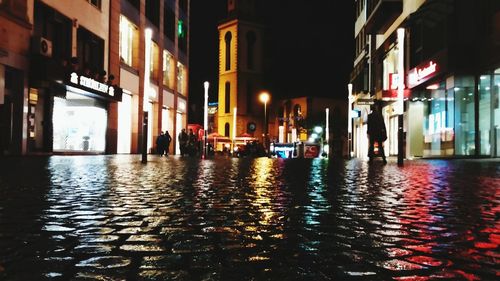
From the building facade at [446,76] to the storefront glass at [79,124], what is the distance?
14.6m

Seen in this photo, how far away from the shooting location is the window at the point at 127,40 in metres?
35.2

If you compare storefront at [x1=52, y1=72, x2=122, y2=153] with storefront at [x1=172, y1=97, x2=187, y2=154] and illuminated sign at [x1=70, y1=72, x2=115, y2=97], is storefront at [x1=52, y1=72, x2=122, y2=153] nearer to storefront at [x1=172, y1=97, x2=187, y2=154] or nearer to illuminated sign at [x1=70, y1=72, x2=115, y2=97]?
illuminated sign at [x1=70, y1=72, x2=115, y2=97]

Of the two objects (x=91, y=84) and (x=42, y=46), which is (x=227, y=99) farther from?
(x=42, y=46)

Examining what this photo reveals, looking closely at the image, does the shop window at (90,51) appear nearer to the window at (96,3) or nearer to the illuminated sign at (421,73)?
the window at (96,3)

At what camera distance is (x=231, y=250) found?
2.62m

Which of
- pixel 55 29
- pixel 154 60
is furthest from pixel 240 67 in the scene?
pixel 55 29

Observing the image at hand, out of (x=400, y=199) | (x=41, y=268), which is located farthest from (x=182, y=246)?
(x=400, y=199)

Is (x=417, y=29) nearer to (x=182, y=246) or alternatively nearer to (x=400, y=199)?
(x=400, y=199)

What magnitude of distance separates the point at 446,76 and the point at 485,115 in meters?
3.25

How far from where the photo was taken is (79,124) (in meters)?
29.2

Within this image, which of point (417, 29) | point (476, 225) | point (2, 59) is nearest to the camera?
point (476, 225)

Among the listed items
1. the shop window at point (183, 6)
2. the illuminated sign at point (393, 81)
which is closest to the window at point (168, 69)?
the shop window at point (183, 6)

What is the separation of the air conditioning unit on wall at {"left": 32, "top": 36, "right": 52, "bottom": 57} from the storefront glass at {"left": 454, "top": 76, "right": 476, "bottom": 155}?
62.5ft

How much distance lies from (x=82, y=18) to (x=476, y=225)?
92.3 feet
